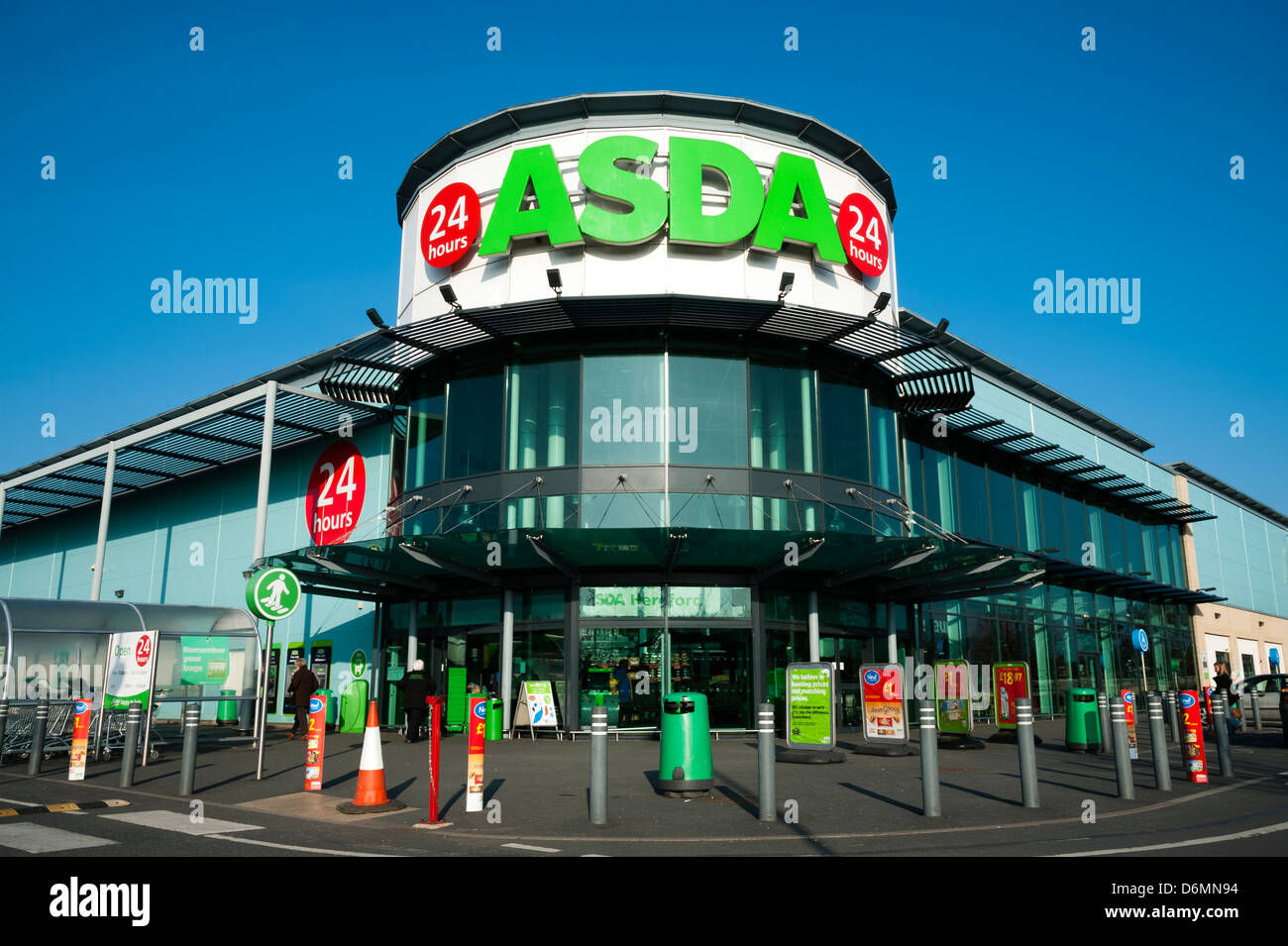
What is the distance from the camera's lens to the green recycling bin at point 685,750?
10.9m

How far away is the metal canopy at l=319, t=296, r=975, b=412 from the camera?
65.1 feet

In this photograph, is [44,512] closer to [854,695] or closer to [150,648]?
[150,648]

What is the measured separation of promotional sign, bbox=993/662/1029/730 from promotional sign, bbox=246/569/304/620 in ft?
45.3

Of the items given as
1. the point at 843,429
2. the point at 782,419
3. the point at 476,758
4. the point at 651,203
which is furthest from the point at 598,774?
the point at 651,203

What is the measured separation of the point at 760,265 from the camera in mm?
21547

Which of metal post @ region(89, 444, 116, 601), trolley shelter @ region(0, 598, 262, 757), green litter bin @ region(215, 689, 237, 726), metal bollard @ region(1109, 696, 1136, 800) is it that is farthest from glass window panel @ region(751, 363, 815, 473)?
metal post @ region(89, 444, 116, 601)

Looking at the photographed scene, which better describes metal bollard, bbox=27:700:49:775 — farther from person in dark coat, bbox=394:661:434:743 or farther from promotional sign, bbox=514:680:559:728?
promotional sign, bbox=514:680:559:728

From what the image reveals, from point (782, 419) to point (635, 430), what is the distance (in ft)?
11.1

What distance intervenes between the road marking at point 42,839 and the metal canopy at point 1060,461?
20.7 meters

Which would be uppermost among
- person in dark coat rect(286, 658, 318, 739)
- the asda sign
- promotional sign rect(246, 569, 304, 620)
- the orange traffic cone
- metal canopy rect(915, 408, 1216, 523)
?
the asda sign

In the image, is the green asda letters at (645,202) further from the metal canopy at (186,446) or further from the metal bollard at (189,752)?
the metal bollard at (189,752)

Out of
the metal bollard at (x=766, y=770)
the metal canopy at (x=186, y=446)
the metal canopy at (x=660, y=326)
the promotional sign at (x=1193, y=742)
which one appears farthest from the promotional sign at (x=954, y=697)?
the metal canopy at (x=186, y=446)

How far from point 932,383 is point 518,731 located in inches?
499

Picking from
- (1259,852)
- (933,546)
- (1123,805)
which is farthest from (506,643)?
(1259,852)
